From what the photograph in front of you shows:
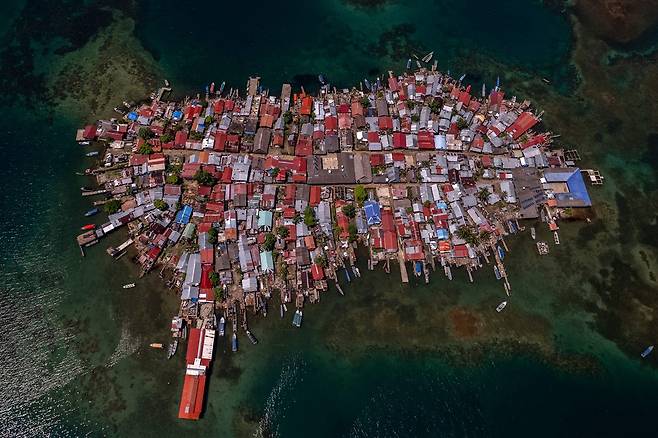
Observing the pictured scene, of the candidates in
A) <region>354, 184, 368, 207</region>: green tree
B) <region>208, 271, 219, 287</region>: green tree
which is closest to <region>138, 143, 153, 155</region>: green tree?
<region>208, 271, 219, 287</region>: green tree

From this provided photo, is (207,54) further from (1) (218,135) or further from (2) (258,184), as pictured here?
(2) (258,184)

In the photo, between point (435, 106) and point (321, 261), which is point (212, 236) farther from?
point (435, 106)

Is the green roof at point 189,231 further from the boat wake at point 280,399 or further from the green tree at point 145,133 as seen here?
the boat wake at point 280,399

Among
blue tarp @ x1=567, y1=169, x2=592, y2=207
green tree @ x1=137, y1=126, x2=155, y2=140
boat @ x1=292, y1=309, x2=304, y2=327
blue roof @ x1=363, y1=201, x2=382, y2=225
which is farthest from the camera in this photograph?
green tree @ x1=137, y1=126, x2=155, y2=140

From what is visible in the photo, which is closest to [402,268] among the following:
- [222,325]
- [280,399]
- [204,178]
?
[280,399]

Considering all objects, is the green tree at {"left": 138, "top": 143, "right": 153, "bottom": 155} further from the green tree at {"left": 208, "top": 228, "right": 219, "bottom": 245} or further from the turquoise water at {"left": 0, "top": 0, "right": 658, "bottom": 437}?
the green tree at {"left": 208, "top": 228, "right": 219, "bottom": 245}

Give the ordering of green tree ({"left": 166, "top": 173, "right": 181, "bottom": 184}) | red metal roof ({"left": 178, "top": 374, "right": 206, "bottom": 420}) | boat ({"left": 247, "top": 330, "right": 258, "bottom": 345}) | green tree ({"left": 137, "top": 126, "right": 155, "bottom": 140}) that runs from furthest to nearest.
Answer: green tree ({"left": 137, "top": 126, "right": 155, "bottom": 140}) < green tree ({"left": 166, "top": 173, "right": 181, "bottom": 184}) < boat ({"left": 247, "top": 330, "right": 258, "bottom": 345}) < red metal roof ({"left": 178, "top": 374, "right": 206, "bottom": 420})

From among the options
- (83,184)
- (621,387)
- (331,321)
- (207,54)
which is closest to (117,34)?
(207,54)
